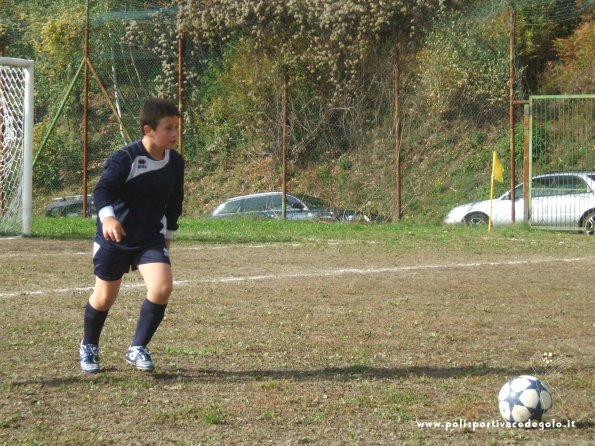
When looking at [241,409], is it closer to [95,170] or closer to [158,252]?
[158,252]

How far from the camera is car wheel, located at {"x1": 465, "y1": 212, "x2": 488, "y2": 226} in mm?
22766

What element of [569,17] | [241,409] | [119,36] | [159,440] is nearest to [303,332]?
[241,409]

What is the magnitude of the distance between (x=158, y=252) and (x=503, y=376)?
2.13 metres

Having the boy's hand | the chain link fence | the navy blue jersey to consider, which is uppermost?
the chain link fence

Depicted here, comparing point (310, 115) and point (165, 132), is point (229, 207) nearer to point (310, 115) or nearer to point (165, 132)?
point (310, 115)

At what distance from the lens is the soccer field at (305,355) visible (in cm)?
502

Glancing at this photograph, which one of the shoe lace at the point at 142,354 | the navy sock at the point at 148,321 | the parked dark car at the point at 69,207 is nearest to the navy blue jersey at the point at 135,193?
the navy sock at the point at 148,321

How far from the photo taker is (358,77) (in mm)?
25047

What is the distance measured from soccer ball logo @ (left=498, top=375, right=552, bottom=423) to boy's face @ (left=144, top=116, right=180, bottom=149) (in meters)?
2.51

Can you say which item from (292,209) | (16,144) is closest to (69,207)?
(292,209)

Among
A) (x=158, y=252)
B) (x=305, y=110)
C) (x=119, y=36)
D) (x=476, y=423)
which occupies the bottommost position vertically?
(x=476, y=423)

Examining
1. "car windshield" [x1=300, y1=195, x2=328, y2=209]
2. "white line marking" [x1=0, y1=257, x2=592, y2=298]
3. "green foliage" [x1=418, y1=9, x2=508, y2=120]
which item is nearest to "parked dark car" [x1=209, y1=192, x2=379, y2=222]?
"car windshield" [x1=300, y1=195, x2=328, y2=209]

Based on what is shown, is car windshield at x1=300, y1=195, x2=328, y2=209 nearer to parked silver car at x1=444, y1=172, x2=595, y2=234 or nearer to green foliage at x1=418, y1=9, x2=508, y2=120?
green foliage at x1=418, y1=9, x2=508, y2=120

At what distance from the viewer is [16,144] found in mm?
17422
